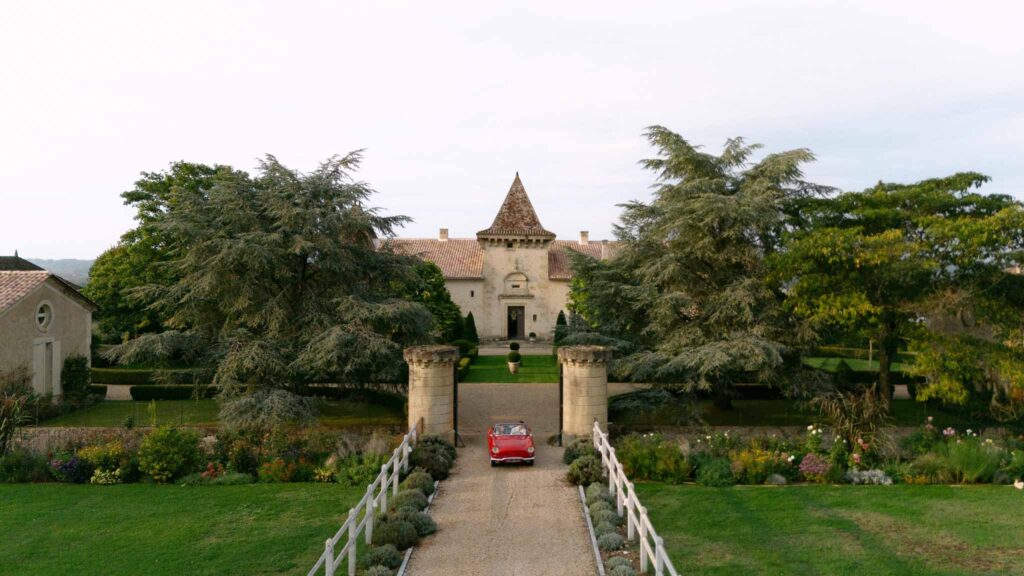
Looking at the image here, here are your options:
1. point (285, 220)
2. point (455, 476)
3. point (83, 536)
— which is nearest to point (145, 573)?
point (83, 536)

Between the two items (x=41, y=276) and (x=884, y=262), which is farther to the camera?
(x=41, y=276)

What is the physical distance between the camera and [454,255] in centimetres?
5644

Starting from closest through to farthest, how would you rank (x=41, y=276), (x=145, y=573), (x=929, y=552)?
(x=145, y=573), (x=929, y=552), (x=41, y=276)

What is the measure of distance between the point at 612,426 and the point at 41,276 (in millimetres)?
20916

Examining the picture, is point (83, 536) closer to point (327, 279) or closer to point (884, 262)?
point (327, 279)

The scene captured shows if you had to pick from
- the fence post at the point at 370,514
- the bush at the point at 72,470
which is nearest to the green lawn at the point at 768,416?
the fence post at the point at 370,514

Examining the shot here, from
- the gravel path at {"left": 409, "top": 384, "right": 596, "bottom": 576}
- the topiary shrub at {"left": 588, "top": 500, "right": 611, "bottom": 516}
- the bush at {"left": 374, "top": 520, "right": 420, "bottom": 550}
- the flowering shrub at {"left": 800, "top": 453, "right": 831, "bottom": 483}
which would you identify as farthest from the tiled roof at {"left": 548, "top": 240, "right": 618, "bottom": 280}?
the bush at {"left": 374, "top": 520, "right": 420, "bottom": 550}

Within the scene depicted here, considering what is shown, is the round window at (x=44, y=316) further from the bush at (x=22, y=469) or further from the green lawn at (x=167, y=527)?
the green lawn at (x=167, y=527)

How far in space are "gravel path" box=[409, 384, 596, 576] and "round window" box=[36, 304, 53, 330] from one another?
16002mm

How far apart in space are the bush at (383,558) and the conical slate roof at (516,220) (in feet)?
133

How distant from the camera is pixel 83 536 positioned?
12.6 meters

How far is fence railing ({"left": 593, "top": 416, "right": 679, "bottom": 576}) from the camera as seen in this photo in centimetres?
929

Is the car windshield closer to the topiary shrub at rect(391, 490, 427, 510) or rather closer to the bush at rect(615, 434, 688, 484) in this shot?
the bush at rect(615, 434, 688, 484)

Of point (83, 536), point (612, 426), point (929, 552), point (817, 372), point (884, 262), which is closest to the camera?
point (929, 552)
